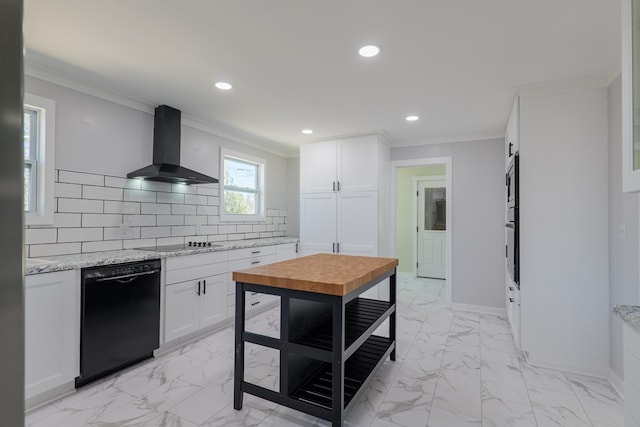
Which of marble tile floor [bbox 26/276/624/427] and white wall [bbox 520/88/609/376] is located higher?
white wall [bbox 520/88/609/376]

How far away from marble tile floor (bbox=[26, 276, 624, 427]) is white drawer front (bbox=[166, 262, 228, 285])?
66cm

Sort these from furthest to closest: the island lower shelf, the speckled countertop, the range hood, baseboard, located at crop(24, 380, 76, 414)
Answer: the range hood, baseboard, located at crop(24, 380, 76, 414), the island lower shelf, the speckled countertop

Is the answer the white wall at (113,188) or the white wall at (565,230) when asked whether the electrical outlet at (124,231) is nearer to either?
the white wall at (113,188)

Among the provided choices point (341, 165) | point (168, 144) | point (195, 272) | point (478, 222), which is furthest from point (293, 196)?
point (478, 222)

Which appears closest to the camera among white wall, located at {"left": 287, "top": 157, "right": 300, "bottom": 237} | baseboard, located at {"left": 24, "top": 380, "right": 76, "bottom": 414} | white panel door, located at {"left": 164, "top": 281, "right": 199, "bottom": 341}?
baseboard, located at {"left": 24, "top": 380, "right": 76, "bottom": 414}

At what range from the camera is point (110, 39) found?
2025mm

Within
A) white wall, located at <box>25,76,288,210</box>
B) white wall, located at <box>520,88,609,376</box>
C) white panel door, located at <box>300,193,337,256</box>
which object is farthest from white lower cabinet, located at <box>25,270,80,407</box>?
white wall, located at <box>520,88,609,376</box>

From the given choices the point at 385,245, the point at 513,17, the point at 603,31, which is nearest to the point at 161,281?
the point at 385,245

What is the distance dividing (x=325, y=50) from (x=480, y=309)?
150 inches

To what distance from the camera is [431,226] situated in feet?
20.7

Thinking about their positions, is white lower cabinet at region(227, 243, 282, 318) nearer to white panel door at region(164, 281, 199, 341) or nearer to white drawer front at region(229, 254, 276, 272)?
white drawer front at region(229, 254, 276, 272)

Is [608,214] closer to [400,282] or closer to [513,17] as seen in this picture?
[513,17]

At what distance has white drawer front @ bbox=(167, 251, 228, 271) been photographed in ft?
9.34

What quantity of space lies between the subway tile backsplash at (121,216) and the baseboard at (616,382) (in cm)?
406
